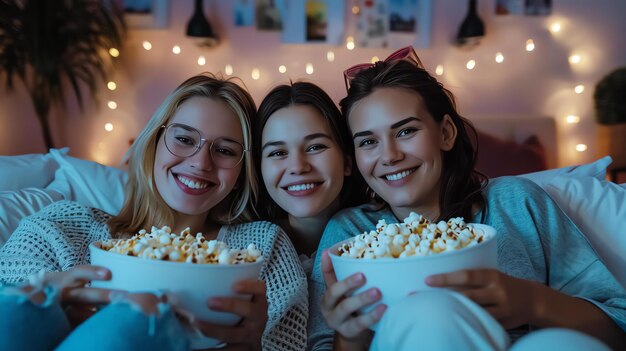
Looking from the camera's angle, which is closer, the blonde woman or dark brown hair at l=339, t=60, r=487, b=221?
the blonde woman

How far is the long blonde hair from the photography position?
1491mm

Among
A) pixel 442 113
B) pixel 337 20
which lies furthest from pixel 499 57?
pixel 442 113

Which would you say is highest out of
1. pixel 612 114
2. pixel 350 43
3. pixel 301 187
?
pixel 350 43

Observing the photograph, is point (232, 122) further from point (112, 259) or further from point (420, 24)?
point (420, 24)

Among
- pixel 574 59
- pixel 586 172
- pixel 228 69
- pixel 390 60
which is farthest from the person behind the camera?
pixel 574 59

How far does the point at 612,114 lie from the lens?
12.0 feet

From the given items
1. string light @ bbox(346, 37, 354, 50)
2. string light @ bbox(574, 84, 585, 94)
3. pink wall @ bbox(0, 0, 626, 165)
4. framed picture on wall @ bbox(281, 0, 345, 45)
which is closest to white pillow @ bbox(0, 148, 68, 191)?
pink wall @ bbox(0, 0, 626, 165)

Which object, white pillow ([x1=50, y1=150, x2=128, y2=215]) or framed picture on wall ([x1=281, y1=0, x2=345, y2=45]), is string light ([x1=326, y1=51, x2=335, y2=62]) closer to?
framed picture on wall ([x1=281, y1=0, x2=345, y2=45])

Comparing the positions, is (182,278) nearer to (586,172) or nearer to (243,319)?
(243,319)

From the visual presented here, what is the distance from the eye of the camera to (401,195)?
1.36m

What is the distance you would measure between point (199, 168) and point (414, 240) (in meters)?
0.69

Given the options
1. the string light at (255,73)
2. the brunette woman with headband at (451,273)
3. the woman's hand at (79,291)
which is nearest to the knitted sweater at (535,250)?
the brunette woman with headband at (451,273)

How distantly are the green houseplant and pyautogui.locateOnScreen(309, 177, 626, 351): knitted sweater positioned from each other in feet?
7.59

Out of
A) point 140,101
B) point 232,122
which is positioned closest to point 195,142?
point 232,122
